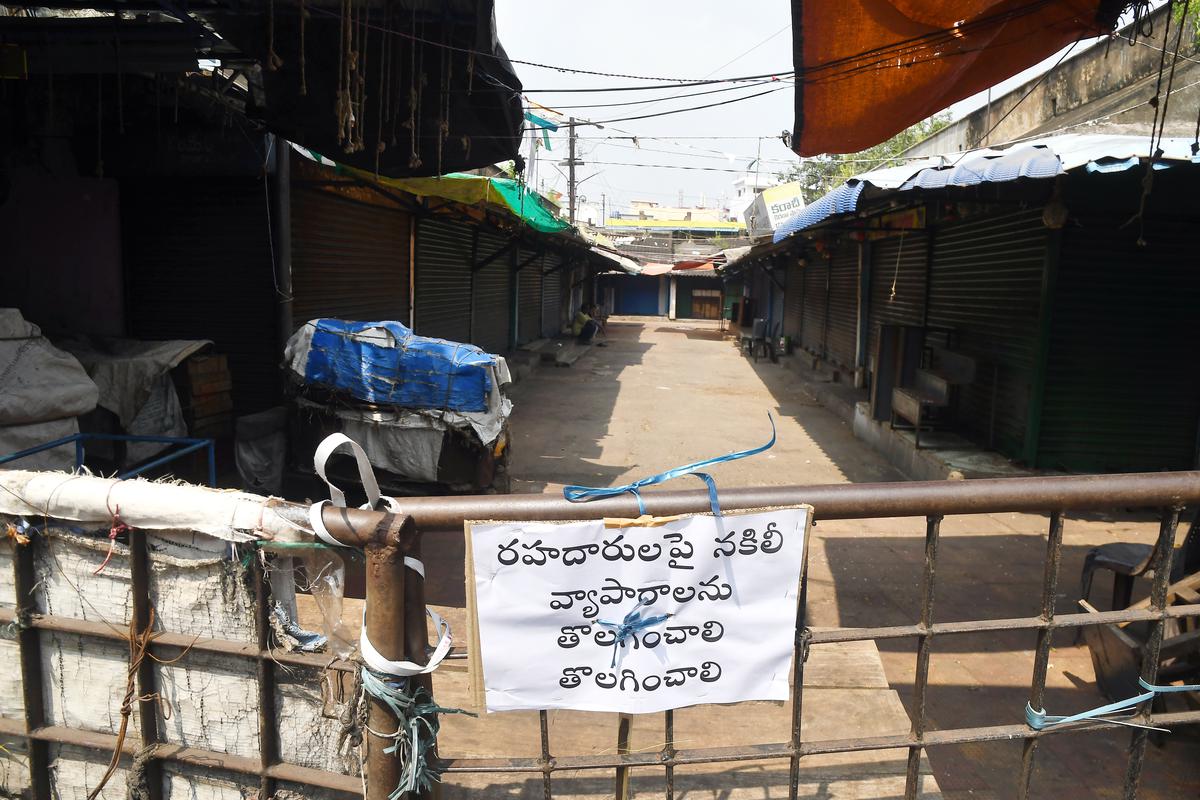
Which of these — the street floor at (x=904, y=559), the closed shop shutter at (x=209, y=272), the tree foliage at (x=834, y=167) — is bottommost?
the street floor at (x=904, y=559)

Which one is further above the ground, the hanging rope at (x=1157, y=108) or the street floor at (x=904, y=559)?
the hanging rope at (x=1157, y=108)

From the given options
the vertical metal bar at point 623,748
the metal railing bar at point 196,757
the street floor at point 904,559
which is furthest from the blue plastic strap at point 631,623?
the street floor at point 904,559

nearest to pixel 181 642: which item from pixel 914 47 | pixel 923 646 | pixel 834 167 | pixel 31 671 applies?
pixel 31 671

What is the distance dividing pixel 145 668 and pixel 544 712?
3.31 feet

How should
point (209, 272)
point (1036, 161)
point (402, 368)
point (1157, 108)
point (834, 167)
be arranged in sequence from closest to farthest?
point (1157, 108) < point (1036, 161) < point (402, 368) < point (209, 272) < point (834, 167)

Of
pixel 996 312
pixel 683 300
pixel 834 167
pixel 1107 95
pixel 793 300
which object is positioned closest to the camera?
pixel 996 312

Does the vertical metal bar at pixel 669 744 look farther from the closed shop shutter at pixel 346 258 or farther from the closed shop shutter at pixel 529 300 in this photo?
the closed shop shutter at pixel 529 300

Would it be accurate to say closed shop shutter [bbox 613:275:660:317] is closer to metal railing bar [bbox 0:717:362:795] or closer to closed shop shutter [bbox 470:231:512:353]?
closed shop shutter [bbox 470:231:512:353]

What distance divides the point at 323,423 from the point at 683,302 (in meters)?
41.8

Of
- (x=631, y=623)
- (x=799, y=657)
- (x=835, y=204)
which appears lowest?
(x=799, y=657)

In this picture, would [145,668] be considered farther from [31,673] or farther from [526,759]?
[526,759]

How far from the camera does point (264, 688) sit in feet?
5.92

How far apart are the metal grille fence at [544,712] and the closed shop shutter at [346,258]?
20.5 ft

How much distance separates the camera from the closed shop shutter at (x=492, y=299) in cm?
Result: 1523
